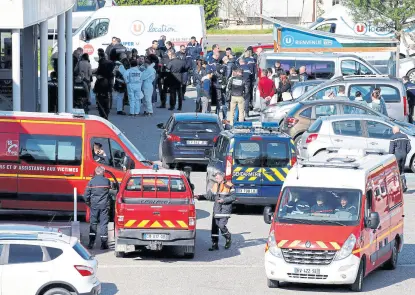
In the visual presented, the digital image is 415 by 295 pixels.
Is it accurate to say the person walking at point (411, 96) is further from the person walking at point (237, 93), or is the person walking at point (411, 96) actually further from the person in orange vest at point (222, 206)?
the person in orange vest at point (222, 206)

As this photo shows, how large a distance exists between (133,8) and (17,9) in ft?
76.7

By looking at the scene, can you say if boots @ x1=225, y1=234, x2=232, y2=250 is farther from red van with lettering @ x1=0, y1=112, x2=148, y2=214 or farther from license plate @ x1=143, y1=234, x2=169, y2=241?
red van with lettering @ x1=0, y1=112, x2=148, y2=214

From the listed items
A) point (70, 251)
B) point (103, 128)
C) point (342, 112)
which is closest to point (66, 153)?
point (103, 128)

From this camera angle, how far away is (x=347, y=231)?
59.3 ft

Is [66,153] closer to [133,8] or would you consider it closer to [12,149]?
[12,149]

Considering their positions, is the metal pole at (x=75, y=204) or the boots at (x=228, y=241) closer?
the boots at (x=228, y=241)

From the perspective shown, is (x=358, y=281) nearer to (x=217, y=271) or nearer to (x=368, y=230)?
(x=368, y=230)

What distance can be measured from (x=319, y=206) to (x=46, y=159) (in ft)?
21.0

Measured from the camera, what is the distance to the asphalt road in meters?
18.2

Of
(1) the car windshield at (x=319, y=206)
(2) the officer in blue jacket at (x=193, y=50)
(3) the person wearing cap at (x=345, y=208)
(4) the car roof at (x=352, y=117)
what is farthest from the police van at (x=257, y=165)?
(2) the officer in blue jacket at (x=193, y=50)

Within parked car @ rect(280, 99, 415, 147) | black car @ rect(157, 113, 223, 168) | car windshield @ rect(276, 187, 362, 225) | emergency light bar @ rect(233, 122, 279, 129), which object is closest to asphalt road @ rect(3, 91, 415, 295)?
car windshield @ rect(276, 187, 362, 225)

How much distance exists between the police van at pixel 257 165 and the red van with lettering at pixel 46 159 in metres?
2.96

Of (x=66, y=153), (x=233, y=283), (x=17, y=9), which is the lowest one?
(x=233, y=283)

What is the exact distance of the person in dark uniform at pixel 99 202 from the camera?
20969 mm
